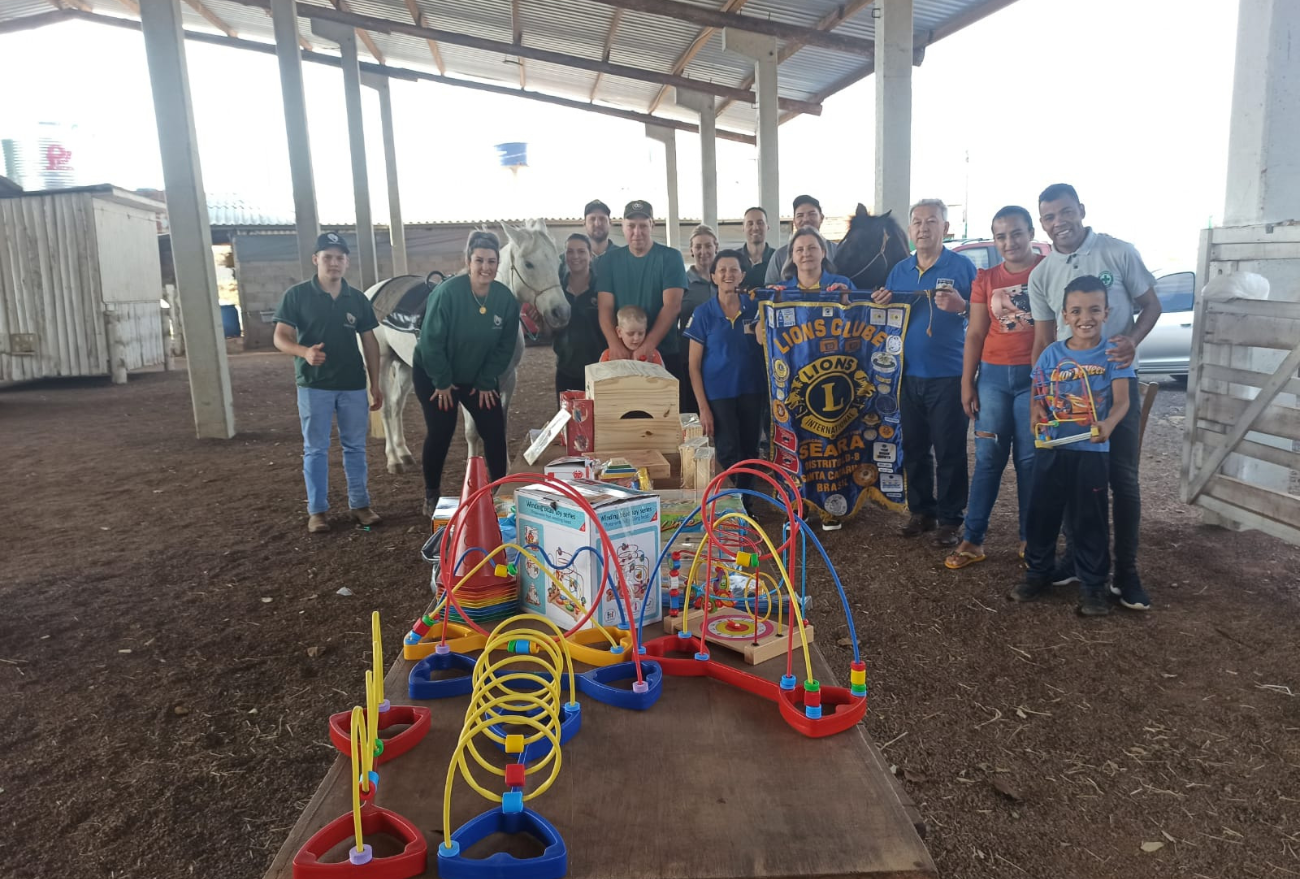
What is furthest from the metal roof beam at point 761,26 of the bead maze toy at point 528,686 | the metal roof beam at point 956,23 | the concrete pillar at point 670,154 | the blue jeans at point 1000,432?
the bead maze toy at point 528,686

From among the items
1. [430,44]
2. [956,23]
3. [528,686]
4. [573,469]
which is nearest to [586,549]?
[528,686]

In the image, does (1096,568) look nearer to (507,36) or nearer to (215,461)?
(215,461)

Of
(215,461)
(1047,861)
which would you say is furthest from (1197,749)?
(215,461)

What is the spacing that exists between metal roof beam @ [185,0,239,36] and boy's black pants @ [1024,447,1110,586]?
16247mm

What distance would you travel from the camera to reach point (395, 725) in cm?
167

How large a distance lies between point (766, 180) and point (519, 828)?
1247 cm

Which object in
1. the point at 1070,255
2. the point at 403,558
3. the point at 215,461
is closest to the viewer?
the point at 1070,255

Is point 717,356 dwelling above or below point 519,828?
above

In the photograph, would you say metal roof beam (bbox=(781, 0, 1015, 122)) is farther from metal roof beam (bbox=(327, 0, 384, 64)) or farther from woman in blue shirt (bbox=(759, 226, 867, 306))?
metal roof beam (bbox=(327, 0, 384, 64))

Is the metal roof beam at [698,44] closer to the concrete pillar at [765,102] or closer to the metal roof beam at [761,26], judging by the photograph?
the metal roof beam at [761,26]

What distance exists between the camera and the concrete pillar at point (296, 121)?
1113 centimetres

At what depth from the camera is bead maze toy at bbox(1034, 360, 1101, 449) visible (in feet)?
12.7

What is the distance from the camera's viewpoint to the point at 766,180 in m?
12.7

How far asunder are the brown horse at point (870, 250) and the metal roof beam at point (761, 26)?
20.1ft
